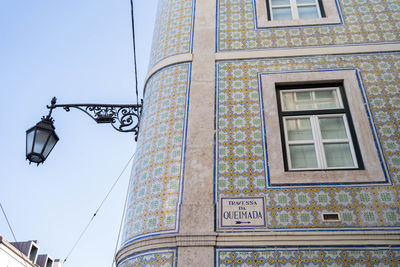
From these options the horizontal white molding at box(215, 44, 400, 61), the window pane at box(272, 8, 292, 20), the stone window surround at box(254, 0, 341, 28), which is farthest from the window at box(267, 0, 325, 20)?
the horizontal white molding at box(215, 44, 400, 61)

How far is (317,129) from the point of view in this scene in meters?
6.02

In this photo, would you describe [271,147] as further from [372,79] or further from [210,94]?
[372,79]

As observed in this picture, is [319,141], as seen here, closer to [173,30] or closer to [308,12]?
[308,12]

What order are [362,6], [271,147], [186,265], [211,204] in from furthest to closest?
[362,6] < [271,147] < [211,204] < [186,265]

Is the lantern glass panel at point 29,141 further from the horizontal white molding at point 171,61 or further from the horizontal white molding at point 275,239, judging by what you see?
the horizontal white molding at point 275,239

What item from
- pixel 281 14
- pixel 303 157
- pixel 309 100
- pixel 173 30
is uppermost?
pixel 281 14

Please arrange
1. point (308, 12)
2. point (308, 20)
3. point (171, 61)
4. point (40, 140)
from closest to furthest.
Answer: point (40, 140) → point (171, 61) → point (308, 20) → point (308, 12)

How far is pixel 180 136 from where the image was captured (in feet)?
20.0

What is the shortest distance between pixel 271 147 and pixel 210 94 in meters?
1.46

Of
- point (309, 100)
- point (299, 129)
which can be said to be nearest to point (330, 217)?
point (299, 129)

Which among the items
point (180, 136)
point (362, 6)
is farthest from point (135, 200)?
point (362, 6)

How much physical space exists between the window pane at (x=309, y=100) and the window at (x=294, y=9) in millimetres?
1946

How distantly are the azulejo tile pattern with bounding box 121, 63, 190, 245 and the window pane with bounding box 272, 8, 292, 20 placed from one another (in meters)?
2.23

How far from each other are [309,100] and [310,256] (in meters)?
2.75
